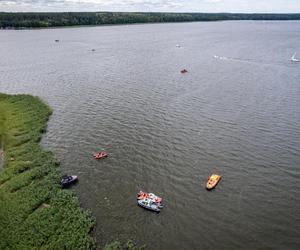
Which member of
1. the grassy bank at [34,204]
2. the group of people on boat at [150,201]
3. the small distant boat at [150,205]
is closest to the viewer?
the grassy bank at [34,204]

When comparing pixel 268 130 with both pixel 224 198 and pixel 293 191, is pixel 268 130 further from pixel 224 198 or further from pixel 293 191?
pixel 224 198

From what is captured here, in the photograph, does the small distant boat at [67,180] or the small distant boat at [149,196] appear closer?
the small distant boat at [149,196]

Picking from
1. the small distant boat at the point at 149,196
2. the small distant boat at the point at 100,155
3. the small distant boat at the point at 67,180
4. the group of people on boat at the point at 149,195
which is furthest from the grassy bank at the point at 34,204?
the small distant boat at the point at 149,196

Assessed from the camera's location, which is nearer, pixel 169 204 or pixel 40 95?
pixel 169 204

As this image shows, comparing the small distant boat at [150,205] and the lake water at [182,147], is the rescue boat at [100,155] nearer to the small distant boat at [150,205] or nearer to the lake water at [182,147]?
the lake water at [182,147]

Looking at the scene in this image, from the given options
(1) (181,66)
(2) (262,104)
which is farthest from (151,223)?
(1) (181,66)

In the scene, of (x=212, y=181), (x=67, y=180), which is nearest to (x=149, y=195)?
(x=212, y=181)
